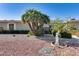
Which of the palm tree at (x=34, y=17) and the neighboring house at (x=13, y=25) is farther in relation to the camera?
the neighboring house at (x=13, y=25)

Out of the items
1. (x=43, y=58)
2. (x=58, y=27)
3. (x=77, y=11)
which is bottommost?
(x=43, y=58)

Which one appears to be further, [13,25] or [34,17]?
[13,25]

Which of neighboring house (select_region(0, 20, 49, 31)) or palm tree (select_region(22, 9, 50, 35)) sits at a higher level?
palm tree (select_region(22, 9, 50, 35))

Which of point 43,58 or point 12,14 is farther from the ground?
point 12,14

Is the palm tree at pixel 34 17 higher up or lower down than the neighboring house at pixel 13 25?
higher up

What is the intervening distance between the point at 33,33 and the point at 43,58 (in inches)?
277

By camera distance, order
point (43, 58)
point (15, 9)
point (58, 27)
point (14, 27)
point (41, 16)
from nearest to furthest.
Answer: point (43, 58) < point (58, 27) < point (15, 9) < point (41, 16) < point (14, 27)

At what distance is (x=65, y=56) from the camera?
6.66 m

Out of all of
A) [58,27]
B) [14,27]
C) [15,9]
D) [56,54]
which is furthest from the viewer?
[14,27]

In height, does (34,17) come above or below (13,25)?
above

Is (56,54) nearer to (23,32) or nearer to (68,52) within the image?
(68,52)

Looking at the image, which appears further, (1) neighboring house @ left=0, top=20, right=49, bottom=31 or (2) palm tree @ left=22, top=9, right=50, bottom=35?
(1) neighboring house @ left=0, top=20, right=49, bottom=31

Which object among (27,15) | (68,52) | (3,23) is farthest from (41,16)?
(68,52)

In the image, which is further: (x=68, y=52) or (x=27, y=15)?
(x=27, y=15)
